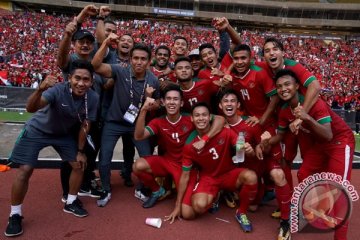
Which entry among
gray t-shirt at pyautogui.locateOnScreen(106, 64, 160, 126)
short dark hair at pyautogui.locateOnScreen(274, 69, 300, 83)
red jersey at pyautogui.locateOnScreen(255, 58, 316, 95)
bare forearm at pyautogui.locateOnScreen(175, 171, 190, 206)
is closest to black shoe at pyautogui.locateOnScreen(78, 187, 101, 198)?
gray t-shirt at pyautogui.locateOnScreen(106, 64, 160, 126)

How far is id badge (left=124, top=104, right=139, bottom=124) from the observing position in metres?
4.49

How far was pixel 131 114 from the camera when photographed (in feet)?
14.8

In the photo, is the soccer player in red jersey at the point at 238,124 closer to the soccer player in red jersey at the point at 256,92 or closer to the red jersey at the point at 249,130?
the red jersey at the point at 249,130

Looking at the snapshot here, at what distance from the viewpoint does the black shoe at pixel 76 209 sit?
4.08 meters

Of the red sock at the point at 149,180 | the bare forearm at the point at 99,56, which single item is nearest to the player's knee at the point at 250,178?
the red sock at the point at 149,180

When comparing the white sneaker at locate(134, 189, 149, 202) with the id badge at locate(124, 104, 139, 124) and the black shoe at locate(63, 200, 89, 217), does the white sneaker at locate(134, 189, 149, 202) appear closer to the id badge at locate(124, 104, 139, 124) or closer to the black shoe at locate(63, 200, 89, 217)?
the black shoe at locate(63, 200, 89, 217)

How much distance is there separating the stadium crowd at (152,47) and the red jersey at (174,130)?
13569 millimetres

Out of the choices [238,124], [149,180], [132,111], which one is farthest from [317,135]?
[132,111]

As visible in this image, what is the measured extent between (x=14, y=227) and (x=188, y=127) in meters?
2.51

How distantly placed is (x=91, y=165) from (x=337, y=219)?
11.5 ft

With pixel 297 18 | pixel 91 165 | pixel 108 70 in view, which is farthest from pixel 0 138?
pixel 297 18

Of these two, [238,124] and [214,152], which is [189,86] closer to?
[238,124]

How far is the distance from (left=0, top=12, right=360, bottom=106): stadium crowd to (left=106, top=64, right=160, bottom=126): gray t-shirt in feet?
43.2

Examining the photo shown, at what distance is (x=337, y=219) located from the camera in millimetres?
3535
